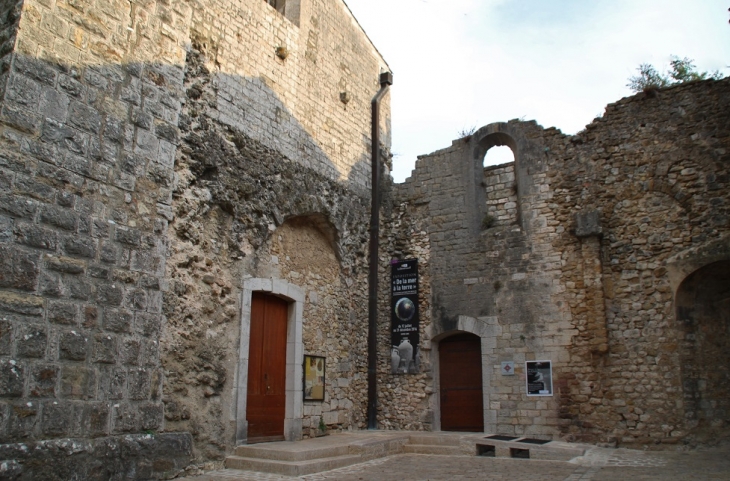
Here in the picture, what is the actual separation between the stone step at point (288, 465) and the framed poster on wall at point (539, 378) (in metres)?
3.27

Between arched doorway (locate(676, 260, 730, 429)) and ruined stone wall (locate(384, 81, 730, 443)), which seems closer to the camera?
arched doorway (locate(676, 260, 730, 429))

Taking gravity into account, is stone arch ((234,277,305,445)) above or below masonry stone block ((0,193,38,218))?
below

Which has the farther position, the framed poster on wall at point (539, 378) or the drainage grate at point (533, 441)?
the framed poster on wall at point (539, 378)

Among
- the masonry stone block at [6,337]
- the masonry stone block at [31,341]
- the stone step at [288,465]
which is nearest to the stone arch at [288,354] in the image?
the stone step at [288,465]

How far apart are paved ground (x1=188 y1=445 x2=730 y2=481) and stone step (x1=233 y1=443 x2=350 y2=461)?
35 centimetres

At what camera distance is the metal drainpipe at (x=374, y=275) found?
33.0 ft

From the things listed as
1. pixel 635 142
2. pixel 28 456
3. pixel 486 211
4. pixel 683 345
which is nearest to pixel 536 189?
pixel 486 211

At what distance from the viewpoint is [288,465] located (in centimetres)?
634

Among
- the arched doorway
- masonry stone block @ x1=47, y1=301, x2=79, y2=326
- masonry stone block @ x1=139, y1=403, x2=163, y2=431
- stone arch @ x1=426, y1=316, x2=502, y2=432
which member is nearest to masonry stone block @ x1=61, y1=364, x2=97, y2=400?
masonry stone block @ x1=47, y1=301, x2=79, y2=326

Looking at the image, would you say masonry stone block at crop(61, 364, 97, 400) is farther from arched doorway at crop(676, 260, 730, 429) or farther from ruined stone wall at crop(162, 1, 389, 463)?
arched doorway at crop(676, 260, 730, 429)

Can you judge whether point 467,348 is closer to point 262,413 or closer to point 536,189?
point 536,189

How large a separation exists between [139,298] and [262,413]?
284 cm

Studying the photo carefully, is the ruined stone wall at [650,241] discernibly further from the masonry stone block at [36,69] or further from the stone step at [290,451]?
the masonry stone block at [36,69]

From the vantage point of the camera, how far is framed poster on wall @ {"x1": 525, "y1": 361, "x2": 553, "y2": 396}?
8898mm
